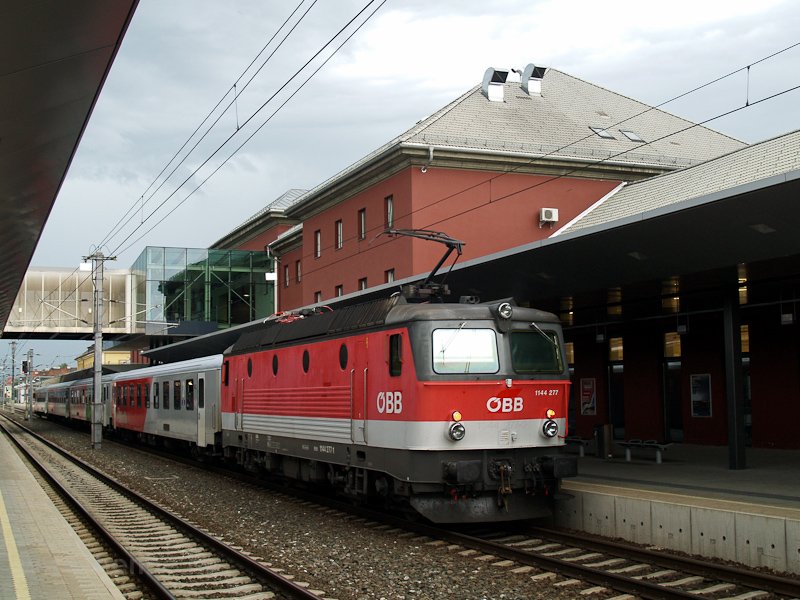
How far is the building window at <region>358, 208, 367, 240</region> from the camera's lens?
3463cm

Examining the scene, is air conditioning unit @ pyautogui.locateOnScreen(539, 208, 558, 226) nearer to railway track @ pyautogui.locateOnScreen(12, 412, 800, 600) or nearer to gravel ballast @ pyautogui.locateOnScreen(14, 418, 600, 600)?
gravel ballast @ pyautogui.locateOnScreen(14, 418, 600, 600)

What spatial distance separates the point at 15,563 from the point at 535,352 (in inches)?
274

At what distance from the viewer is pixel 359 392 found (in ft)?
43.3

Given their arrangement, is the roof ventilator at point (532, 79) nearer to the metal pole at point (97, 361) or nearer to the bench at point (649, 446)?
the metal pole at point (97, 361)

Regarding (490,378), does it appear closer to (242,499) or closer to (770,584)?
(770,584)

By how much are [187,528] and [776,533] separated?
7.77 metres

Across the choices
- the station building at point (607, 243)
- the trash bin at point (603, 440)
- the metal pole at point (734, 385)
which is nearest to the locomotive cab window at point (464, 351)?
the station building at point (607, 243)

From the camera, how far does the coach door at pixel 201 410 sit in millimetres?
22459

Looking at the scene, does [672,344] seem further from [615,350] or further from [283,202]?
[283,202]

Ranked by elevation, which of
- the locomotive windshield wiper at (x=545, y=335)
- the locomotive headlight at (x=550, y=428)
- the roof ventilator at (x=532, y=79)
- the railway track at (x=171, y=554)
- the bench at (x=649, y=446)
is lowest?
the railway track at (x=171, y=554)

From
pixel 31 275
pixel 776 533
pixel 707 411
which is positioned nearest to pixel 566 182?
pixel 707 411

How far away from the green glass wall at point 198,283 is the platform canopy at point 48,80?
3482 cm

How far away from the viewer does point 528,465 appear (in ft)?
39.3

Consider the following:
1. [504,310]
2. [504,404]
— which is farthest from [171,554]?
[504,310]
